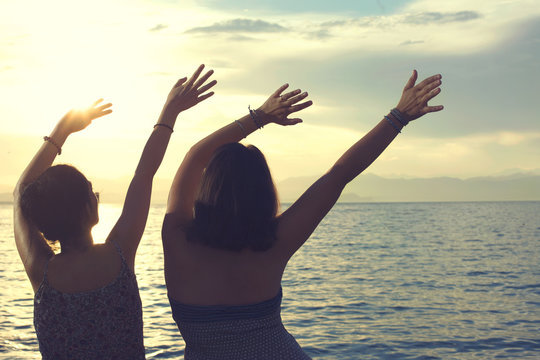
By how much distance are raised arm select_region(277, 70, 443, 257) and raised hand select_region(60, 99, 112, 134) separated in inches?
56.5

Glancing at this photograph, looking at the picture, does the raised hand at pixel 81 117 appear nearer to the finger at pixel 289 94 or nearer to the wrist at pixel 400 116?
the finger at pixel 289 94

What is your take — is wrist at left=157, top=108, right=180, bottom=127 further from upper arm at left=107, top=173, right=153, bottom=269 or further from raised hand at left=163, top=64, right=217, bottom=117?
upper arm at left=107, top=173, right=153, bottom=269

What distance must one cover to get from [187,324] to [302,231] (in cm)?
67

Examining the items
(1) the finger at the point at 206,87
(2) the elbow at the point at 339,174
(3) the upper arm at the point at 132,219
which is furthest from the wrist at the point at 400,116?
(3) the upper arm at the point at 132,219

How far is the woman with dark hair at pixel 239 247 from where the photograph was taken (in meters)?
2.46

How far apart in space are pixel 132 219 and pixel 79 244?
0.25m

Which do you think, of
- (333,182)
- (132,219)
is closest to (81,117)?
(132,219)

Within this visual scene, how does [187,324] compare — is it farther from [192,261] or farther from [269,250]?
[269,250]

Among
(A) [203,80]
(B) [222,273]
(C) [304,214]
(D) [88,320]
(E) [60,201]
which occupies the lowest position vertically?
(D) [88,320]

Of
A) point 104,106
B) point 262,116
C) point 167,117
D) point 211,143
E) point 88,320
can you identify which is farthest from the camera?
point 104,106

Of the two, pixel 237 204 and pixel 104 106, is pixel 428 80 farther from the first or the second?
pixel 104 106

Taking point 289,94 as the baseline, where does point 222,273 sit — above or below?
below

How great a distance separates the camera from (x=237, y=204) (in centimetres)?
245

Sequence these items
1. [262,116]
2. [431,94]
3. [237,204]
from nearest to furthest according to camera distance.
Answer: [237,204], [431,94], [262,116]
